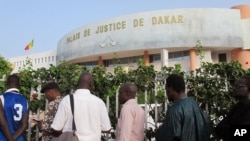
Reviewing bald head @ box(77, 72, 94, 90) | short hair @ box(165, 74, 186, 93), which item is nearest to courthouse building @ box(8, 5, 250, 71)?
bald head @ box(77, 72, 94, 90)

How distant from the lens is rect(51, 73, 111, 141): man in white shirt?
327 centimetres

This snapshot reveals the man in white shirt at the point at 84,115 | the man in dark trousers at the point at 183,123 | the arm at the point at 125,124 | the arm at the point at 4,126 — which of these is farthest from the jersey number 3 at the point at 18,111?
the man in dark trousers at the point at 183,123

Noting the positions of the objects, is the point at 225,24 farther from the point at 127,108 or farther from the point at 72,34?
the point at 127,108

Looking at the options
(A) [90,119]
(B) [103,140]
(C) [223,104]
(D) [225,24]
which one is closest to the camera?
(A) [90,119]

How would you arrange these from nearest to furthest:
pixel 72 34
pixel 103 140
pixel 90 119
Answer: pixel 90 119 < pixel 103 140 < pixel 72 34

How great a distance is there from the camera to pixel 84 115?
10.9 ft

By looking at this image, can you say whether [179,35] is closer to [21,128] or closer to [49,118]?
[49,118]

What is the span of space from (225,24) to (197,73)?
2817cm

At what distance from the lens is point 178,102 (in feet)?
9.86

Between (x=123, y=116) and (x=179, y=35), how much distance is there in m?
28.8

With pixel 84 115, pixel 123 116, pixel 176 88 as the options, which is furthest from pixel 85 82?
pixel 176 88

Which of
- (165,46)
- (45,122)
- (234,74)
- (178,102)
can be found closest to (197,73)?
(234,74)

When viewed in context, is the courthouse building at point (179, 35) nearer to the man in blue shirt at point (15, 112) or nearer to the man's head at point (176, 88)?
the man in blue shirt at point (15, 112)

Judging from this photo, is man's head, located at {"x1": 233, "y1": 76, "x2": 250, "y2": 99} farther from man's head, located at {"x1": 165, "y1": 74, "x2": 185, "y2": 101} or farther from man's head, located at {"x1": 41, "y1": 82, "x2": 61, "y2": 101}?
man's head, located at {"x1": 41, "y1": 82, "x2": 61, "y2": 101}
